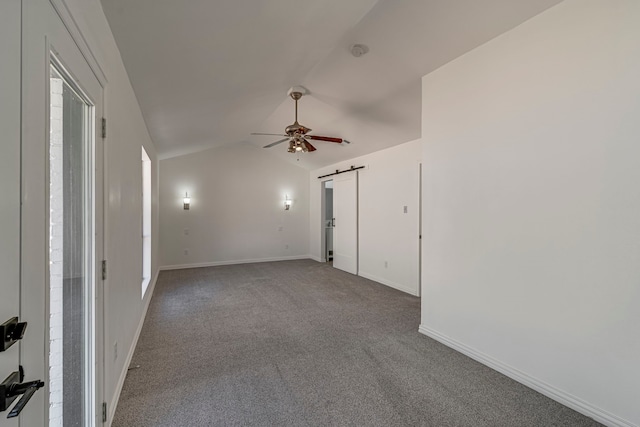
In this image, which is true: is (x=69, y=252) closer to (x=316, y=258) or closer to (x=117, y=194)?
(x=117, y=194)

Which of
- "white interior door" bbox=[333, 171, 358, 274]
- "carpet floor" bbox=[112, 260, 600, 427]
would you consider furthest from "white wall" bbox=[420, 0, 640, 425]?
"white interior door" bbox=[333, 171, 358, 274]

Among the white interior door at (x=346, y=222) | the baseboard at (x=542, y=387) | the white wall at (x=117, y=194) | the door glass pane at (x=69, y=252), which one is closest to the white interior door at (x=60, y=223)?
the door glass pane at (x=69, y=252)

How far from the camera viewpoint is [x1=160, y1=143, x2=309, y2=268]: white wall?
6.70 m

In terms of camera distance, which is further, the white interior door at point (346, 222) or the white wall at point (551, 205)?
the white interior door at point (346, 222)

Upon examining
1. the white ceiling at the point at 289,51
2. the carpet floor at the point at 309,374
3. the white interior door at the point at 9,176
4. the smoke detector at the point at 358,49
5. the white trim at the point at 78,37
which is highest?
the smoke detector at the point at 358,49

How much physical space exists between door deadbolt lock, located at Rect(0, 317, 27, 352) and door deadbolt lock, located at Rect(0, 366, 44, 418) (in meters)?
0.09

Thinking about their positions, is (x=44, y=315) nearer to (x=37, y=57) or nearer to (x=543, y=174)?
(x=37, y=57)

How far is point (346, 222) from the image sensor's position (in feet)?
21.4

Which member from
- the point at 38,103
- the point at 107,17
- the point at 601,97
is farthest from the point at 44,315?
the point at 601,97

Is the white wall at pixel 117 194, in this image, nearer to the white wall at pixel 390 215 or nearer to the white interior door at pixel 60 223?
the white interior door at pixel 60 223

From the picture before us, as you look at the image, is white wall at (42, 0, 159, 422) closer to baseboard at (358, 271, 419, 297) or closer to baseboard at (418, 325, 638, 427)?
baseboard at (418, 325, 638, 427)

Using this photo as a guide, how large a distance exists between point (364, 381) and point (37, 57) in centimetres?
258

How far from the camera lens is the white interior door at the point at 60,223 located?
0.87 metres

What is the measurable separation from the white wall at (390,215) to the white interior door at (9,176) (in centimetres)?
452
